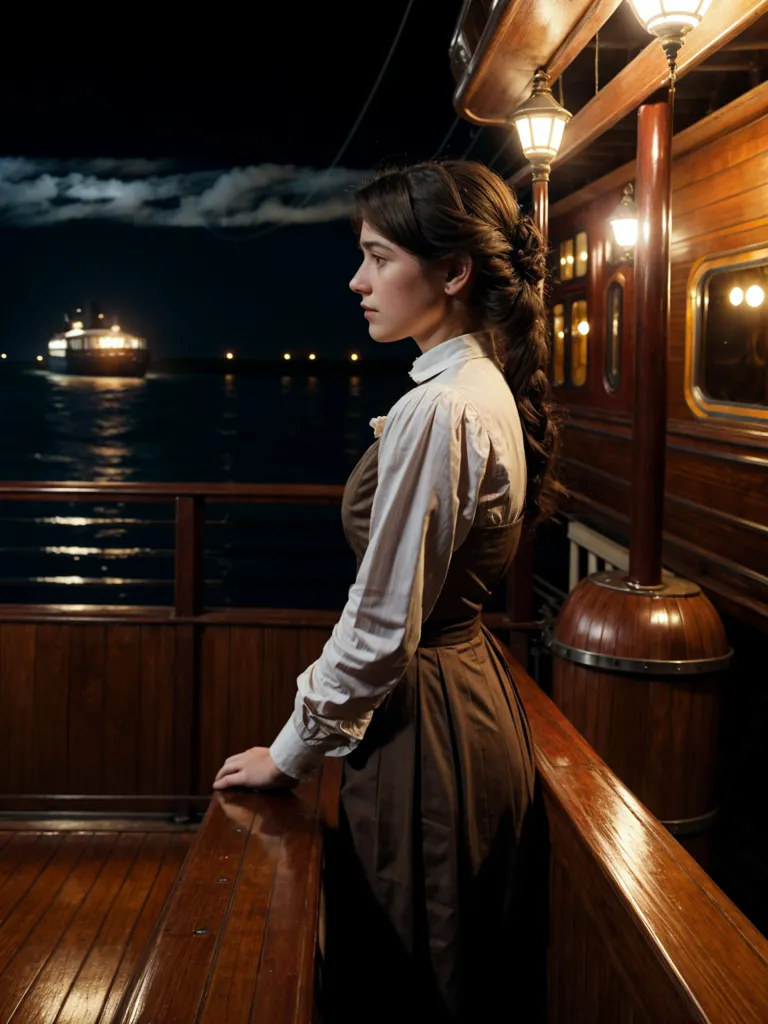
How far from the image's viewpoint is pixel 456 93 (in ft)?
14.2

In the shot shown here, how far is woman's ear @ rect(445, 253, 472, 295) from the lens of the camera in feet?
4.86

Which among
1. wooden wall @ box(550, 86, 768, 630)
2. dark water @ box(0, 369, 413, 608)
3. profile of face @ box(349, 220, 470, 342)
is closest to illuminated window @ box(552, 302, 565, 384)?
wooden wall @ box(550, 86, 768, 630)

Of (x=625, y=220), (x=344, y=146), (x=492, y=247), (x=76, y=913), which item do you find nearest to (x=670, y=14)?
(x=492, y=247)

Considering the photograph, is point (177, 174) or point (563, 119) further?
point (177, 174)

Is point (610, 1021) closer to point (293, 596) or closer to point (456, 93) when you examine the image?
point (456, 93)

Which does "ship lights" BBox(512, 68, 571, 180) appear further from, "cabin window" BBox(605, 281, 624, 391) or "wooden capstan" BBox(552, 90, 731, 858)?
"cabin window" BBox(605, 281, 624, 391)

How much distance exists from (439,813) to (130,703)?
2.36 m

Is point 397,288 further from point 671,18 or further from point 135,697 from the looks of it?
point 135,697

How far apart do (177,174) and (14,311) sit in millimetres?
17474

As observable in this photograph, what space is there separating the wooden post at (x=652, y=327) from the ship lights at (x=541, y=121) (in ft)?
2.46

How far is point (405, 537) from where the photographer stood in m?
1.33

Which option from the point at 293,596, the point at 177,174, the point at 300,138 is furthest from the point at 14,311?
the point at 293,596

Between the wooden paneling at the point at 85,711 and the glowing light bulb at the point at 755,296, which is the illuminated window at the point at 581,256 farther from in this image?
the wooden paneling at the point at 85,711

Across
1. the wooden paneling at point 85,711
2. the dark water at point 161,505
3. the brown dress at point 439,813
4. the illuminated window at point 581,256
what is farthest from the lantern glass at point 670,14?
the illuminated window at point 581,256
